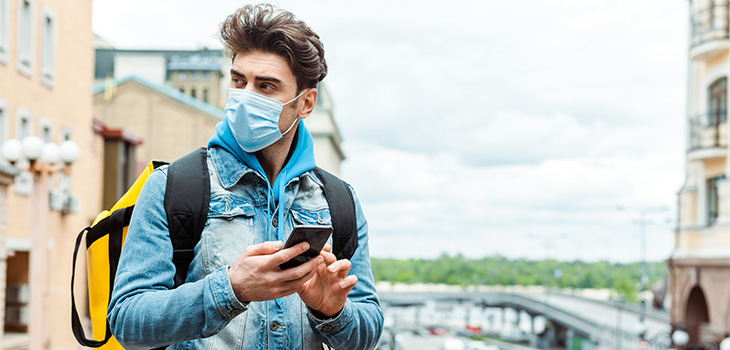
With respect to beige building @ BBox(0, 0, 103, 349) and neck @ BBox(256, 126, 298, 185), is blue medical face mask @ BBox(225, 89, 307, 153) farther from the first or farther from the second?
beige building @ BBox(0, 0, 103, 349)

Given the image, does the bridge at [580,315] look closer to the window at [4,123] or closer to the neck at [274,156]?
the window at [4,123]

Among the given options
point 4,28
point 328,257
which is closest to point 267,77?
point 328,257

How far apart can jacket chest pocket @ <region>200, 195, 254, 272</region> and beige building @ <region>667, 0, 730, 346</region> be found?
26356 millimetres

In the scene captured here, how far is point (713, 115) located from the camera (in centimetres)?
2877

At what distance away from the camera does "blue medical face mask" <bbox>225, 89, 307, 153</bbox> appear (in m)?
2.74

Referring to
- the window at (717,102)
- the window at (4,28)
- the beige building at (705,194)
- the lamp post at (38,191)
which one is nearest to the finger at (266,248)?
the lamp post at (38,191)

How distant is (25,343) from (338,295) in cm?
2120

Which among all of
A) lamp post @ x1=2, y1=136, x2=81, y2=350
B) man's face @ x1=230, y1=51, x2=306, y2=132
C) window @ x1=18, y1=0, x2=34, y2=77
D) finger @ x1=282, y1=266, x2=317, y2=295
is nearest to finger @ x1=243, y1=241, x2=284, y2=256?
finger @ x1=282, y1=266, x2=317, y2=295

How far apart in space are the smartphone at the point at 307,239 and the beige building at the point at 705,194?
26609 millimetres

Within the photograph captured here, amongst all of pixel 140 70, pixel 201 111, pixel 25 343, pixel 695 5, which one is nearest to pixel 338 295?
pixel 25 343

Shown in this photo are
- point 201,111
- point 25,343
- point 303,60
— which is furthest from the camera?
point 201,111

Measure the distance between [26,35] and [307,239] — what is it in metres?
24.7

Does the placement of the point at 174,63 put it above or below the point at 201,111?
above

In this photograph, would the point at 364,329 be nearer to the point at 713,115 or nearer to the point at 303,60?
the point at 303,60
